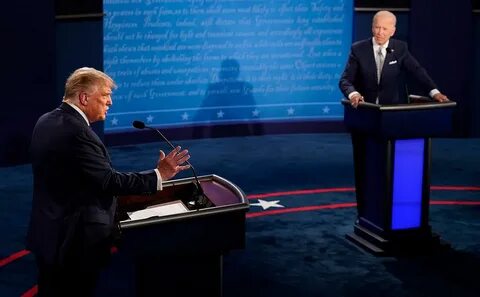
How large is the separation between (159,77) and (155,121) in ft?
1.72

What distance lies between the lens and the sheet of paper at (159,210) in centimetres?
360

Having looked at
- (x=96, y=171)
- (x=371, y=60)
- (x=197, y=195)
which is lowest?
(x=197, y=195)

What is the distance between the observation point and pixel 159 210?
3.68 metres

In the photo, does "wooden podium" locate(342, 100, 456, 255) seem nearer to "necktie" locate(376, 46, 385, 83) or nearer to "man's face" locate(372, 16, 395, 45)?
"necktie" locate(376, 46, 385, 83)

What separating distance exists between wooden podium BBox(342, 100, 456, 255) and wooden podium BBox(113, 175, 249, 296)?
1.96 m

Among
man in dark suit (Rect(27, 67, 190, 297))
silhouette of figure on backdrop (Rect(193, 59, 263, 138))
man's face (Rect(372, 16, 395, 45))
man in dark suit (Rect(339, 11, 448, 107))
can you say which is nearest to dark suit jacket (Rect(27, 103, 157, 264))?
man in dark suit (Rect(27, 67, 190, 297))

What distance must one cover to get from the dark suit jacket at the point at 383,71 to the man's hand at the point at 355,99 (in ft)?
0.49

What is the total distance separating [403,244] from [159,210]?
2.61 m

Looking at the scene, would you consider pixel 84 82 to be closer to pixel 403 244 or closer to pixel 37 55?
pixel 403 244

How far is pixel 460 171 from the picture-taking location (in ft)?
27.5

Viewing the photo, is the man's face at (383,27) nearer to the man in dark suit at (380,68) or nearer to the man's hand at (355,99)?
the man in dark suit at (380,68)

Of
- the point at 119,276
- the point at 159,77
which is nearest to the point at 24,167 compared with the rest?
the point at 159,77

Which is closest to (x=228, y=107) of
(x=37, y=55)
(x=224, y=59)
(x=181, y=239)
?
(x=224, y=59)

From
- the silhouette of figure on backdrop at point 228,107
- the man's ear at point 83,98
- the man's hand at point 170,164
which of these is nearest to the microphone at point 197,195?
the man's hand at point 170,164
